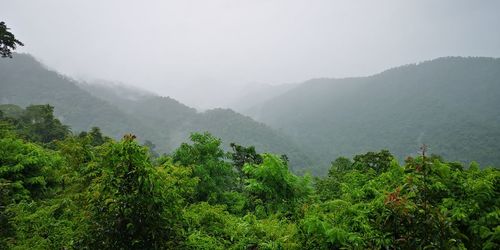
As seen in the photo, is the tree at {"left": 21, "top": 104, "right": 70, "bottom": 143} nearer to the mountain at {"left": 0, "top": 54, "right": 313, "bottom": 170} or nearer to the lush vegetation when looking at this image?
the lush vegetation

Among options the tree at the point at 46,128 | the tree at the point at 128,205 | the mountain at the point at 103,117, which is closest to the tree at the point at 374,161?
the tree at the point at 128,205

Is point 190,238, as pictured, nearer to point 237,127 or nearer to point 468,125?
point 237,127

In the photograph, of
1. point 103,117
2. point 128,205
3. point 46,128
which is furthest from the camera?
point 103,117

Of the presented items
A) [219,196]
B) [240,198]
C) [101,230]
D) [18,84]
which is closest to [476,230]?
[101,230]

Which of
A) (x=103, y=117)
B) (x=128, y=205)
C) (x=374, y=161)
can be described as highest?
(x=128, y=205)

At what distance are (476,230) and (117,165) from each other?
612cm

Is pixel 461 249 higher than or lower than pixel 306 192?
higher

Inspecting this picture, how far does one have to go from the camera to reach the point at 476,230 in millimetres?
6379

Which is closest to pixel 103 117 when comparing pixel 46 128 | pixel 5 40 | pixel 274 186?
pixel 46 128

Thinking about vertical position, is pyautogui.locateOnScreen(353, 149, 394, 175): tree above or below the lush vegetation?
below

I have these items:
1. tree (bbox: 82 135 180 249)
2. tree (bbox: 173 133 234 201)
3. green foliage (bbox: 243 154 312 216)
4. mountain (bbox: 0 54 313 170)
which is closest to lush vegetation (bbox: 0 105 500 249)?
tree (bbox: 82 135 180 249)

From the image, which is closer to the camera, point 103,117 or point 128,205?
point 128,205

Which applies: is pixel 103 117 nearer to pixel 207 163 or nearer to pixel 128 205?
pixel 207 163

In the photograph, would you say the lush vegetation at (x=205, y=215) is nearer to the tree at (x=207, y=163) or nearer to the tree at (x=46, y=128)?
the tree at (x=207, y=163)
